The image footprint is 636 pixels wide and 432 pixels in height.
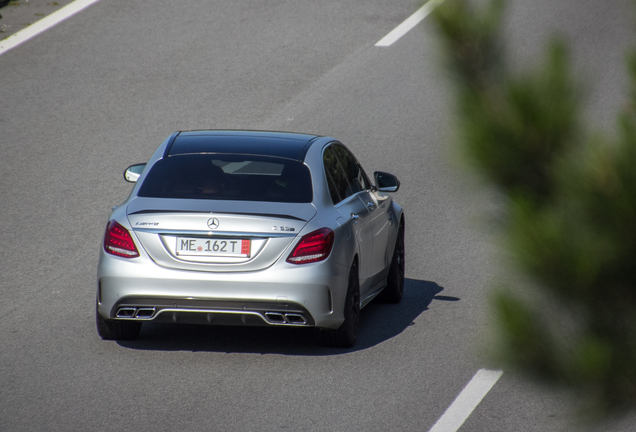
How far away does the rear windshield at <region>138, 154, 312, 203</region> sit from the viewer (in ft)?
23.6

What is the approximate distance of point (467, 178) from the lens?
9.05 feet

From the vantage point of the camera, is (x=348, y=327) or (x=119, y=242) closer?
(x=119, y=242)

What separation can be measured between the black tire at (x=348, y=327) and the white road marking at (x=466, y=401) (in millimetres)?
1108

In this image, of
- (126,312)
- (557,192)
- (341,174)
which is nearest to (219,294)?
(126,312)

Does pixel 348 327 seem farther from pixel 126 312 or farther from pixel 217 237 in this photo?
pixel 126 312

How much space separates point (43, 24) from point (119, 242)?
15182 mm

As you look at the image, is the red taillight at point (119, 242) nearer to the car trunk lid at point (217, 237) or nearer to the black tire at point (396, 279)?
the car trunk lid at point (217, 237)

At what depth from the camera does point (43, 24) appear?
67.9 feet

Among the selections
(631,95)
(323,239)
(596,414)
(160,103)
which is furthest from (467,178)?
(160,103)

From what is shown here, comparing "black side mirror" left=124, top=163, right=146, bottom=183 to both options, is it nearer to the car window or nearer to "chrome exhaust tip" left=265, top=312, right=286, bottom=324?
the car window

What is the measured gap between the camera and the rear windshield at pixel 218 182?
7188mm

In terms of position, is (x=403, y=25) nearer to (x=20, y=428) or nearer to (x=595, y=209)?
(x=20, y=428)

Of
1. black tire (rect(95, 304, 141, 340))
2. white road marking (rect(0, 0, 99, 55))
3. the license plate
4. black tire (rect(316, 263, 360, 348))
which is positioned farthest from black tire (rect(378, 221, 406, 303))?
white road marking (rect(0, 0, 99, 55))

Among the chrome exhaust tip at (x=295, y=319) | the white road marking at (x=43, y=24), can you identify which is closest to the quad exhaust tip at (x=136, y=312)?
the chrome exhaust tip at (x=295, y=319)
